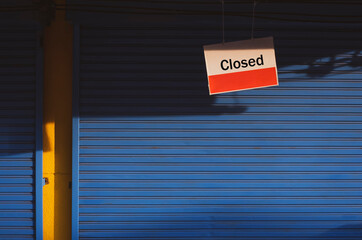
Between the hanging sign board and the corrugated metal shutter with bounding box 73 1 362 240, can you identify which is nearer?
the hanging sign board

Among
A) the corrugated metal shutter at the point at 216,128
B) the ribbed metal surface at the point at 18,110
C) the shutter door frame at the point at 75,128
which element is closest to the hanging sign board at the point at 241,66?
the corrugated metal shutter at the point at 216,128

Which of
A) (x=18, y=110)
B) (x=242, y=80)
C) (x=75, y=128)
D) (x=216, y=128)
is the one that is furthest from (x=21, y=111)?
(x=242, y=80)

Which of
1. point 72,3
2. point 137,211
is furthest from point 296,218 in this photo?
point 72,3

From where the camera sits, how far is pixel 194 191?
3.88 m

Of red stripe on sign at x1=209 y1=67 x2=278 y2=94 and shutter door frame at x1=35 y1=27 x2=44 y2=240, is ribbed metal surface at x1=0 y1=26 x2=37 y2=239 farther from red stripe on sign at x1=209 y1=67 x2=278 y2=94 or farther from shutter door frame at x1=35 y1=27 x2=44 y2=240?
red stripe on sign at x1=209 y1=67 x2=278 y2=94

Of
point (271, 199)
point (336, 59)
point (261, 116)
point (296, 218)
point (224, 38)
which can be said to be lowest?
point (296, 218)

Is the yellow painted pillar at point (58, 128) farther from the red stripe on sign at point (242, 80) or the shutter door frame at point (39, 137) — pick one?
the red stripe on sign at point (242, 80)

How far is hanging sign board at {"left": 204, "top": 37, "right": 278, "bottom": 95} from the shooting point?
3.34 meters

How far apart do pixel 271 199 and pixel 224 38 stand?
2003 millimetres

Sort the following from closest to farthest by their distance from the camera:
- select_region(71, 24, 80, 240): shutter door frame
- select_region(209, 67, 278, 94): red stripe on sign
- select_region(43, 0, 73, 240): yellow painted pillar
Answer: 1. select_region(209, 67, 278, 94): red stripe on sign
2. select_region(71, 24, 80, 240): shutter door frame
3. select_region(43, 0, 73, 240): yellow painted pillar

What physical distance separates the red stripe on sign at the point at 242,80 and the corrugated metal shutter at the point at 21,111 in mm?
2097

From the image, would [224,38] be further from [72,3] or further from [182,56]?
[72,3]

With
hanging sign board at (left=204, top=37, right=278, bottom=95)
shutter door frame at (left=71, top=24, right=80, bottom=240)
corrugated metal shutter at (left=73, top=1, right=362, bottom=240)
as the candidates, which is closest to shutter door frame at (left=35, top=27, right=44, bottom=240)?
shutter door frame at (left=71, top=24, right=80, bottom=240)

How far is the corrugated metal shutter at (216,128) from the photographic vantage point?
12.7 ft
